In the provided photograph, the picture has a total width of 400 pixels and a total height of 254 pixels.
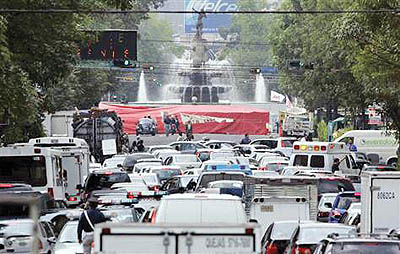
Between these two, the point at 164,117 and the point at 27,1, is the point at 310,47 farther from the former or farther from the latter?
the point at 27,1

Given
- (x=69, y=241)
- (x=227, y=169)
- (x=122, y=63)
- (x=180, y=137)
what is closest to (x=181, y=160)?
(x=122, y=63)

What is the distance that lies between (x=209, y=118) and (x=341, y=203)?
66135 millimetres

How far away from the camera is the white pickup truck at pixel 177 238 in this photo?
14.4m

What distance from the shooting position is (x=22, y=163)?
3872 centimetres

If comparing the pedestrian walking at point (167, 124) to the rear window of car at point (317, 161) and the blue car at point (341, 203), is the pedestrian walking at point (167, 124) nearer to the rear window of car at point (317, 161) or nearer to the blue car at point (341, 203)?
the rear window of car at point (317, 161)

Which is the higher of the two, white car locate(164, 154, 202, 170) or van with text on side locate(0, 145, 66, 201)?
van with text on side locate(0, 145, 66, 201)

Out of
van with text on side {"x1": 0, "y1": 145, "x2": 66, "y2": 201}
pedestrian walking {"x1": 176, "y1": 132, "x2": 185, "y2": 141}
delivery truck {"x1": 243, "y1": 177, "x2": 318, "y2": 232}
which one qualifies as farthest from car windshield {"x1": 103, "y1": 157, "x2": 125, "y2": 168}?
pedestrian walking {"x1": 176, "y1": 132, "x2": 185, "y2": 141}

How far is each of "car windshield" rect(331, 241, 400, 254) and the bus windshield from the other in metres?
21.0

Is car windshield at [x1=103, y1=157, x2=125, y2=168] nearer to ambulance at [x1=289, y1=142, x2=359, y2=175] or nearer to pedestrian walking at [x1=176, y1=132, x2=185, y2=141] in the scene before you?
ambulance at [x1=289, y1=142, x2=359, y2=175]

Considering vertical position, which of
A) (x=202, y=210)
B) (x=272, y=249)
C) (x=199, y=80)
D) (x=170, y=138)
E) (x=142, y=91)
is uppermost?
(x=199, y=80)

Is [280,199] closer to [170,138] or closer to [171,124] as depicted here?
[170,138]

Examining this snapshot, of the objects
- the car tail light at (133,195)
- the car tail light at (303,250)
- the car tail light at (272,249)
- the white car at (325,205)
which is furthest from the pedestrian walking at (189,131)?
the car tail light at (303,250)

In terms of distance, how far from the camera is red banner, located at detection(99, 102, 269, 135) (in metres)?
95.8

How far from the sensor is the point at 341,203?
32031mm
